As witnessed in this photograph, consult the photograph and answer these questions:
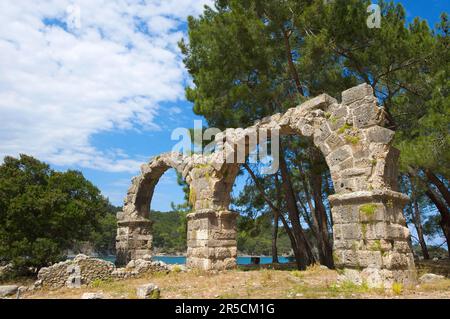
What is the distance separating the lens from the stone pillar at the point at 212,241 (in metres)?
9.70

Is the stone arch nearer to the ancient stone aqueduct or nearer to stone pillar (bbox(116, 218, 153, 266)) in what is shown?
stone pillar (bbox(116, 218, 153, 266))

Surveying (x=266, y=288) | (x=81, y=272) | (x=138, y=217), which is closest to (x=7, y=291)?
(x=81, y=272)

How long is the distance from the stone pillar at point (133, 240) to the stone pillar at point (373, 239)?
847 centimetres

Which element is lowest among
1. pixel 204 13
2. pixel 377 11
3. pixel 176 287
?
pixel 176 287

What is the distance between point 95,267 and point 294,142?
6928 mm

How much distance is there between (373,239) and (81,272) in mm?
7041

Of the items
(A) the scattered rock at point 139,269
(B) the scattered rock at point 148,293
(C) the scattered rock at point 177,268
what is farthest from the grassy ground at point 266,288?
(C) the scattered rock at point 177,268

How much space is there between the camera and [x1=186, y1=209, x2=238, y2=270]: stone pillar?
31.8 ft

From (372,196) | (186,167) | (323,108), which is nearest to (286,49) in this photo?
(323,108)

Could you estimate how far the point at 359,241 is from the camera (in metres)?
6.61

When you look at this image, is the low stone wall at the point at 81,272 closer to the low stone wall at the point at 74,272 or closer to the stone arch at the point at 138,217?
the low stone wall at the point at 74,272

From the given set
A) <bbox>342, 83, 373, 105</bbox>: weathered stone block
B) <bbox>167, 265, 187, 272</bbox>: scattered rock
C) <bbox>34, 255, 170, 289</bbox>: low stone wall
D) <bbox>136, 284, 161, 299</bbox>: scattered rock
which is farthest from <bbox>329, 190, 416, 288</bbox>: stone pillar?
<bbox>34, 255, 170, 289</bbox>: low stone wall

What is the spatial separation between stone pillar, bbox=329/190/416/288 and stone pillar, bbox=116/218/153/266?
847 centimetres

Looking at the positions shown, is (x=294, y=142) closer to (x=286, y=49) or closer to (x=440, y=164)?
(x=286, y=49)
